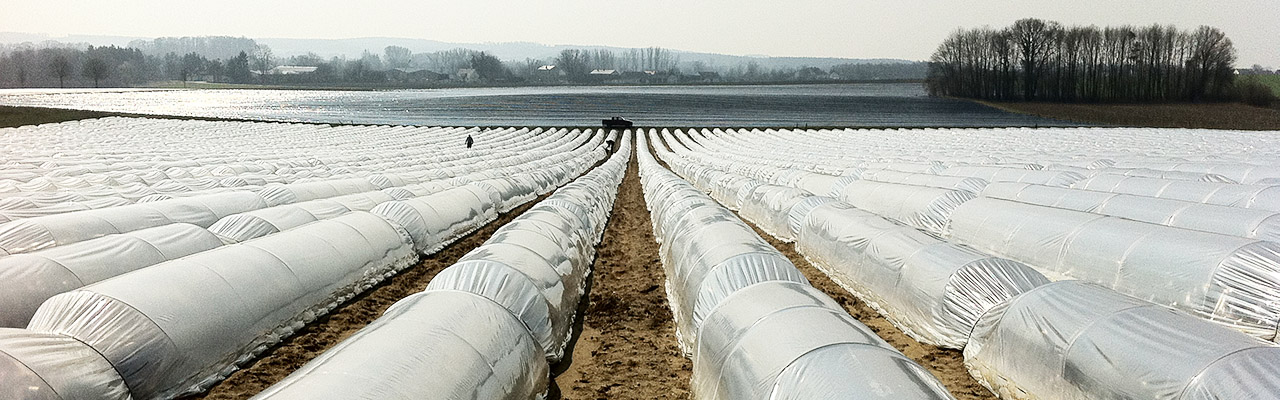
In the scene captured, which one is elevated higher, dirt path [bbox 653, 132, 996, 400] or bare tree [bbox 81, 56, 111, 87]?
bare tree [bbox 81, 56, 111, 87]

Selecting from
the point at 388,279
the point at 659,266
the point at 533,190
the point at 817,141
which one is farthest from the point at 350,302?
the point at 817,141

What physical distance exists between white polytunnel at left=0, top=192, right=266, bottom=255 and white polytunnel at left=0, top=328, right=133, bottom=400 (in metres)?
4.59

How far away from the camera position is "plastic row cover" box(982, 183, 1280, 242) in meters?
9.88

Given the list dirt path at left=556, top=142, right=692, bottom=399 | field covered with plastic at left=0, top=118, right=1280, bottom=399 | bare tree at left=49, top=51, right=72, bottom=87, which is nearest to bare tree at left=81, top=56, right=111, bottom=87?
bare tree at left=49, top=51, right=72, bottom=87

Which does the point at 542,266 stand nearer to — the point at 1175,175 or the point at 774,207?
the point at 774,207

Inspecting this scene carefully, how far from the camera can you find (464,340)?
18.7 feet

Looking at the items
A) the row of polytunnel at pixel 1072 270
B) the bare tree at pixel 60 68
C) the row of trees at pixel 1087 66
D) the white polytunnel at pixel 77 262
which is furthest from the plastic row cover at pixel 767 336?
the bare tree at pixel 60 68

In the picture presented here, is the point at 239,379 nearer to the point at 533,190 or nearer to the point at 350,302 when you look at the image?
the point at 350,302

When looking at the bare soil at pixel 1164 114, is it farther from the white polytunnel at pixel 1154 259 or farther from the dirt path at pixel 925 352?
the dirt path at pixel 925 352

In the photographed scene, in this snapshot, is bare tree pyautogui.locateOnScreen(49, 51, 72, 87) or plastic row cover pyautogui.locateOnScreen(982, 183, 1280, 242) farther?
bare tree pyautogui.locateOnScreen(49, 51, 72, 87)

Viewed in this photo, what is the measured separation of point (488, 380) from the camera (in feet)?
18.2

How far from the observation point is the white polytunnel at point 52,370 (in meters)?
5.05

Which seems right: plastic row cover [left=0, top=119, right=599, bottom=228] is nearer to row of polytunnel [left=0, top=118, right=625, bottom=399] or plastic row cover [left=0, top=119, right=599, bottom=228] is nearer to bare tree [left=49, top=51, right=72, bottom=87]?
row of polytunnel [left=0, top=118, right=625, bottom=399]

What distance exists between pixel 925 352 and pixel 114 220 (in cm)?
1227
